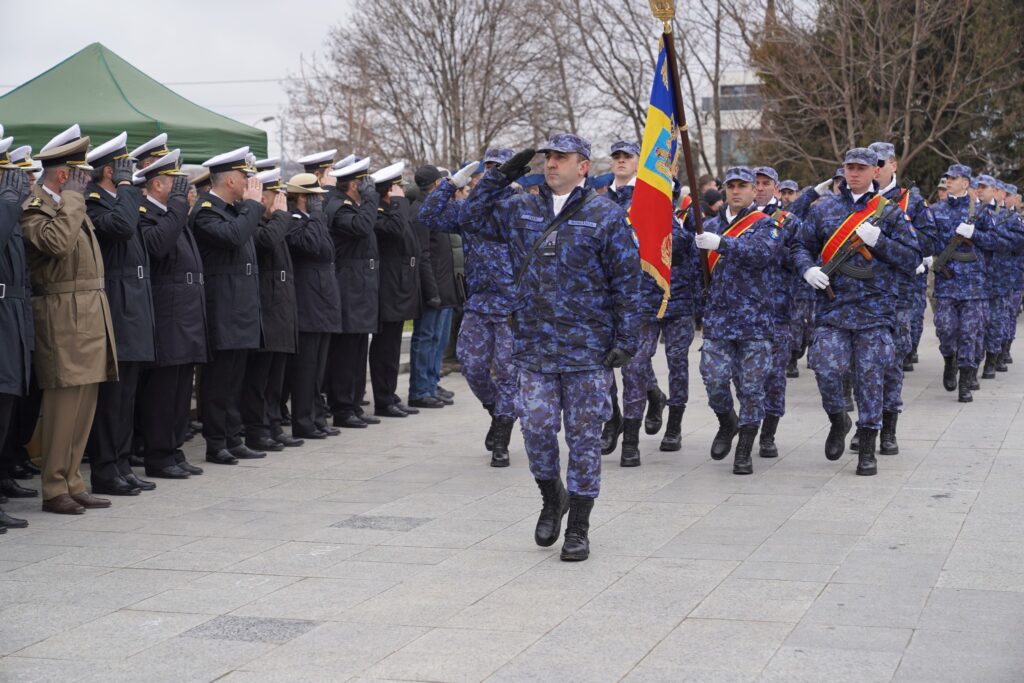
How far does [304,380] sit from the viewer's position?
11.0 m

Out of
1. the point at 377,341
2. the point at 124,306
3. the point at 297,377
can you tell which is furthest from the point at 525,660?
the point at 377,341

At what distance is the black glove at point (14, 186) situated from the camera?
7.45m

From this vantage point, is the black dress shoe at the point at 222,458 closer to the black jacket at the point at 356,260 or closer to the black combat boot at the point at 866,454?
the black jacket at the point at 356,260

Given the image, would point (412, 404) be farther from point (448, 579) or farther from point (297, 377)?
point (448, 579)

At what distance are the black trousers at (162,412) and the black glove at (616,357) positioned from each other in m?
3.74

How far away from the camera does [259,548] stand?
711 cm

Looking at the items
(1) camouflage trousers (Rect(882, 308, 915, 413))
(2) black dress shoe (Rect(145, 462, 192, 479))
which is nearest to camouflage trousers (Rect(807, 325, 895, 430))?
(1) camouflage trousers (Rect(882, 308, 915, 413))

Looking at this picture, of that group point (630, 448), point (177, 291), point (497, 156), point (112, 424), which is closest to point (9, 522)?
point (112, 424)

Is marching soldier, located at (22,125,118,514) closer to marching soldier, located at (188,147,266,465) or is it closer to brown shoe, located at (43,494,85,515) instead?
brown shoe, located at (43,494,85,515)

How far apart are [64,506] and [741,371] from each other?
4.43 metres

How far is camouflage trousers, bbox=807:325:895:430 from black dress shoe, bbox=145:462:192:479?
4.29 meters

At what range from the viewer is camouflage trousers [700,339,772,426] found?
9328 millimetres

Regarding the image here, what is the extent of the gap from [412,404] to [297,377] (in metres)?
2.36

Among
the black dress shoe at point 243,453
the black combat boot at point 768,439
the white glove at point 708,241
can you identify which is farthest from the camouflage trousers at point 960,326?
the black dress shoe at point 243,453
